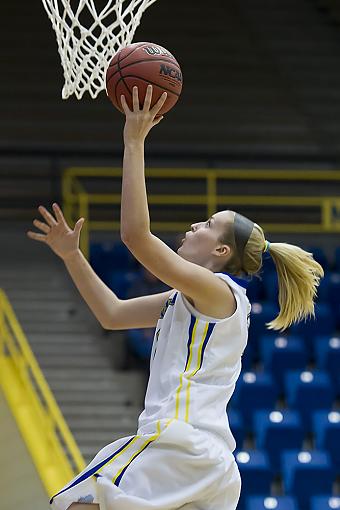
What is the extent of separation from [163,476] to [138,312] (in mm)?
682

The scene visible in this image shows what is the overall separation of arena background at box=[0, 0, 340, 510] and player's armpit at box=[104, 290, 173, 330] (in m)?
3.01

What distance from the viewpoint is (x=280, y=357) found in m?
8.77

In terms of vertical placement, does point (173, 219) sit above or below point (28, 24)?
below

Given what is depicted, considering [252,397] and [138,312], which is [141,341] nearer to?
[252,397]

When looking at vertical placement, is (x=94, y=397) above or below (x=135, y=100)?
below

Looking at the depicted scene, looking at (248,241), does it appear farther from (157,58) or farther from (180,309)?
(157,58)

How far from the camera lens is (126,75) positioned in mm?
3748

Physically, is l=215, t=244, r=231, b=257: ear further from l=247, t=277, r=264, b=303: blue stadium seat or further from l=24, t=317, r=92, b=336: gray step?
l=247, t=277, r=264, b=303: blue stadium seat

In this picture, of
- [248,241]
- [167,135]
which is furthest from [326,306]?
[248,241]

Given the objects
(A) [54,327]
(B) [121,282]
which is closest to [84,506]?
(B) [121,282]

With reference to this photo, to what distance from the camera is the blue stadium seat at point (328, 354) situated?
29.1 feet

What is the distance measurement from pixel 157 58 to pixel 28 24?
9251 millimetres

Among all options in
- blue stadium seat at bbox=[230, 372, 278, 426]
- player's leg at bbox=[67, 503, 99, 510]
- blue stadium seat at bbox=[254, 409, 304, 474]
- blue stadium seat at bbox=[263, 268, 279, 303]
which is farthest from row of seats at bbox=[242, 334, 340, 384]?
player's leg at bbox=[67, 503, 99, 510]

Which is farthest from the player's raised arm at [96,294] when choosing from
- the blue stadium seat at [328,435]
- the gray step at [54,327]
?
the gray step at [54,327]
